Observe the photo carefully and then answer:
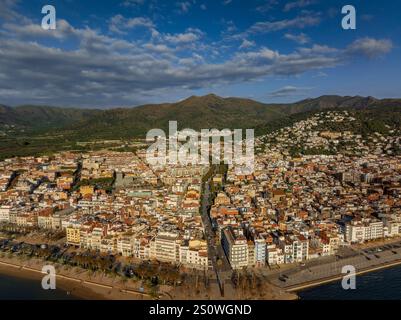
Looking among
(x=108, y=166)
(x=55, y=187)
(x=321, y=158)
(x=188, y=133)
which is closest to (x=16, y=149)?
(x=108, y=166)

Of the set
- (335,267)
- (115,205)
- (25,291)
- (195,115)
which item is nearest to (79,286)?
(25,291)

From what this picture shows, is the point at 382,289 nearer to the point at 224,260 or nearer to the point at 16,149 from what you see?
the point at 224,260

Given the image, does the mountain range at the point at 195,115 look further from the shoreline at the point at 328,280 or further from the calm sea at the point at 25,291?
the calm sea at the point at 25,291

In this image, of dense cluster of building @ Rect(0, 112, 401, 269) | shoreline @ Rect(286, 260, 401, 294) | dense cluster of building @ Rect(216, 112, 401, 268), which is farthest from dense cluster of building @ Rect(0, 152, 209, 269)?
shoreline @ Rect(286, 260, 401, 294)
